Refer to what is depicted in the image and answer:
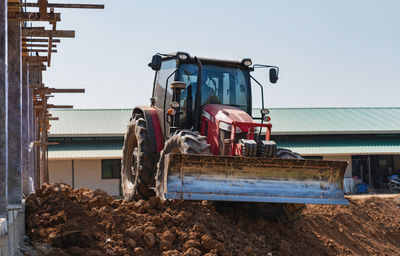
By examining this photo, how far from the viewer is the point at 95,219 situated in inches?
299

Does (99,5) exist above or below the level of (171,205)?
above

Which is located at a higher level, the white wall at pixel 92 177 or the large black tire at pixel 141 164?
the large black tire at pixel 141 164

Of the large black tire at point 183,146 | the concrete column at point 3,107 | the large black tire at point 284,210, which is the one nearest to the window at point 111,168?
the large black tire at point 284,210

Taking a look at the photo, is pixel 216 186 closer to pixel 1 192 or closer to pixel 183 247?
pixel 183 247

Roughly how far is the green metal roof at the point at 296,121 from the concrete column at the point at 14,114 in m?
18.0

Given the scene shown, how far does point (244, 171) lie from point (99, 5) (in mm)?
3313

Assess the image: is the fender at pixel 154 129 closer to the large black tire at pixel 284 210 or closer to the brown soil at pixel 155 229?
the brown soil at pixel 155 229

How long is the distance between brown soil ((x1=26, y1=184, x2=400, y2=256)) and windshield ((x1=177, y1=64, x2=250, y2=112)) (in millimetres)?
1966

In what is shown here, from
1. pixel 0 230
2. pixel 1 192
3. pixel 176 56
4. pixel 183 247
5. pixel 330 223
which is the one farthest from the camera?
pixel 330 223

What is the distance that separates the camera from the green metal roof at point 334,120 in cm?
2838

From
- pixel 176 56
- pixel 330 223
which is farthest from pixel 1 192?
pixel 330 223

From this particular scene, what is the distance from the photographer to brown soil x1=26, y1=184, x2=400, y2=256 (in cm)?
702

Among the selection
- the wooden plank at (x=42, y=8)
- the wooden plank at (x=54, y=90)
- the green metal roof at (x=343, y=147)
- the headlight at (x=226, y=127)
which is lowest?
the green metal roof at (x=343, y=147)

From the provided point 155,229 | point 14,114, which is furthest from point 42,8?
point 155,229
